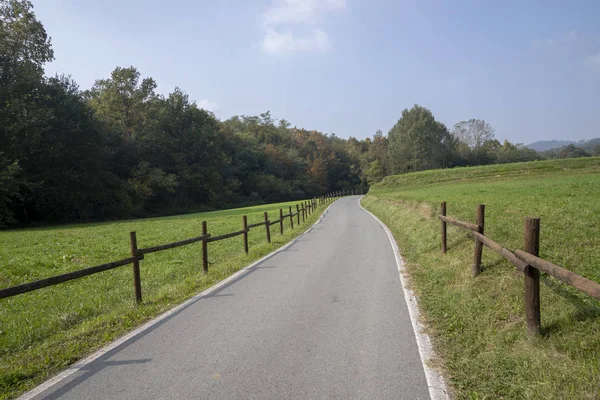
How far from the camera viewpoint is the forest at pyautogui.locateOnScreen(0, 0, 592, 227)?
31.6 meters

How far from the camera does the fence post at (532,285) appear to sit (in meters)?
4.20

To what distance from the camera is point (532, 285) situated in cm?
425

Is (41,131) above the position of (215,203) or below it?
above

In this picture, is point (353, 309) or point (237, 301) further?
point (237, 301)

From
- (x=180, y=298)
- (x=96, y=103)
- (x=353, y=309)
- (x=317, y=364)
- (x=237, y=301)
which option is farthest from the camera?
(x=96, y=103)

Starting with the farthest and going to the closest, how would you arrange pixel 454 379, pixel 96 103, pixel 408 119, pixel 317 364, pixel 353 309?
1. pixel 408 119
2. pixel 96 103
3. pixel 353 309
4. pixel 317 364
5. pixel 454 379

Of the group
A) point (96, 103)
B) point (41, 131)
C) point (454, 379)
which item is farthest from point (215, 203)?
point (454, 379)

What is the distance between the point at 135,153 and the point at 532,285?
169ft

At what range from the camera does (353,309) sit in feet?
18.9

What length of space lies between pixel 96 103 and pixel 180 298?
56.6 m

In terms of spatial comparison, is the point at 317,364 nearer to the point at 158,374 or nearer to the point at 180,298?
the point at 158,374

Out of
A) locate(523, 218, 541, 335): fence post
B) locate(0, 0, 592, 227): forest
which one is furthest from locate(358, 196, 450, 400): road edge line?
locate(0, 0, 592, 227): forest

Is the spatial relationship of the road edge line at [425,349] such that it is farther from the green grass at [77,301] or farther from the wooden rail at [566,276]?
the green grass at [77,301]

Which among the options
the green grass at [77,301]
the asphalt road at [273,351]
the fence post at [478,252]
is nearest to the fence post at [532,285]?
the asphalt road at [273,351]
